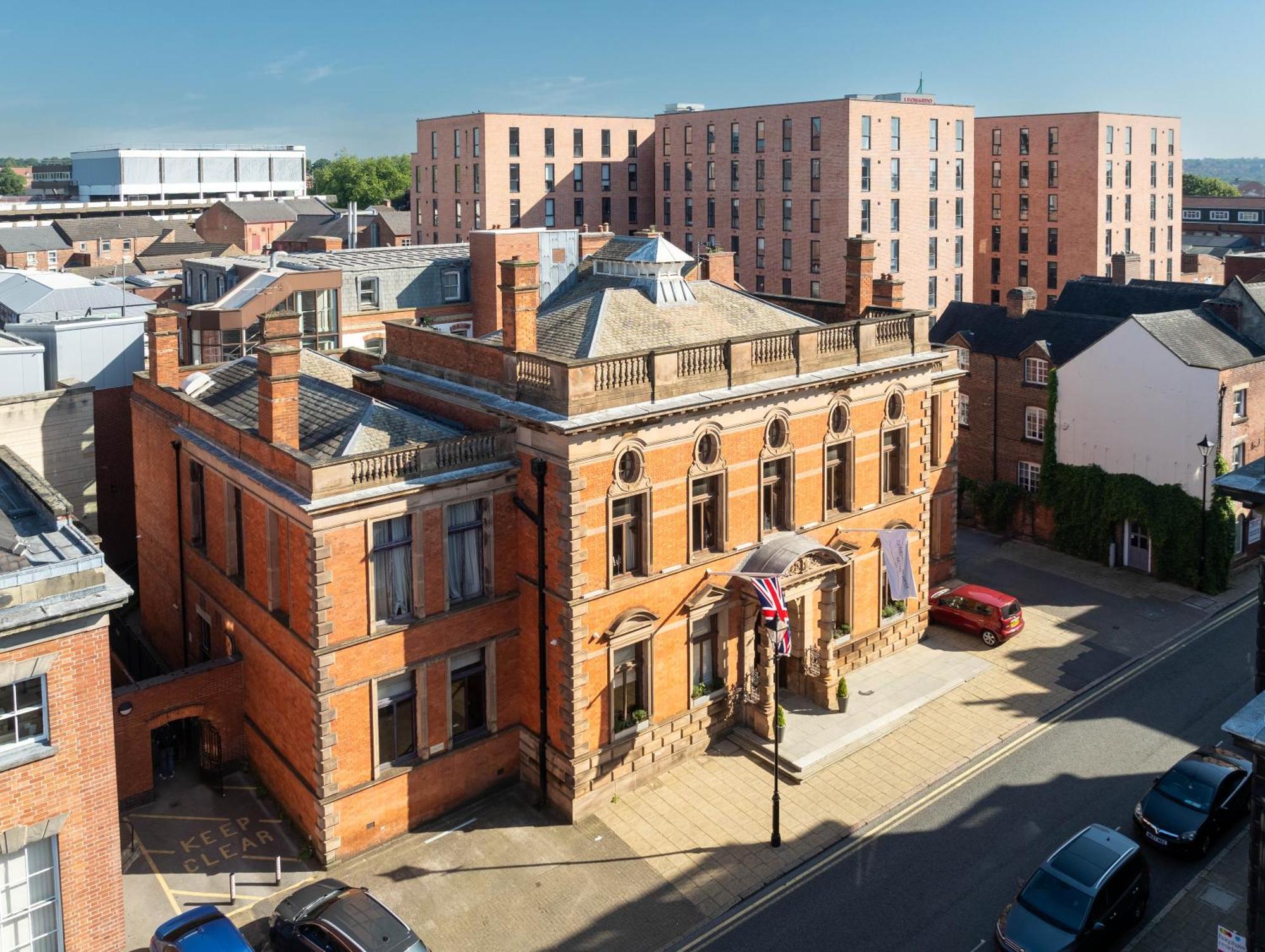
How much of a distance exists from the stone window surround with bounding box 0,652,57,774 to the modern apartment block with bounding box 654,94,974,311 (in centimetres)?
5921

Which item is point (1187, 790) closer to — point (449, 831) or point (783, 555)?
point (783, 555)

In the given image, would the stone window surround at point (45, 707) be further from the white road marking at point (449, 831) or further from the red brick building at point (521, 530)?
the white road marking at point (449, 831)

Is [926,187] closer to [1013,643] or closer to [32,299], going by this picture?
[1013,643]

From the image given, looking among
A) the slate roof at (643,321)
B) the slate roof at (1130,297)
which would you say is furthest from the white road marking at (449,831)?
the slate roof at (1130,297)

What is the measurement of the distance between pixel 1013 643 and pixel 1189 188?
5582 inches

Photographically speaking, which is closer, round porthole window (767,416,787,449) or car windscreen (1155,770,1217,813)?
car windscreen (1155,770,1217,813)

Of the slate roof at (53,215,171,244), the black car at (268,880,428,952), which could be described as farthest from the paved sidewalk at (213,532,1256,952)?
the slate roof at (53,215,171,244)

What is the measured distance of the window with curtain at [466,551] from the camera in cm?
2727

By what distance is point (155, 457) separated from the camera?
112 feet

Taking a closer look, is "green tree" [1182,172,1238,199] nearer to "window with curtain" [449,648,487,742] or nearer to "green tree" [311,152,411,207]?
"green tree" [311,152,411,207]

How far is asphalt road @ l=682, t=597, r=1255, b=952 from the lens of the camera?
76.8 ft

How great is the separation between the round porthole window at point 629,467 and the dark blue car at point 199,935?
42.4 ft

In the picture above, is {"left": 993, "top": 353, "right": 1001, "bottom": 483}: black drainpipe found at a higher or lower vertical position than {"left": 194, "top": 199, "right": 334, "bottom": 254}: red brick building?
lower

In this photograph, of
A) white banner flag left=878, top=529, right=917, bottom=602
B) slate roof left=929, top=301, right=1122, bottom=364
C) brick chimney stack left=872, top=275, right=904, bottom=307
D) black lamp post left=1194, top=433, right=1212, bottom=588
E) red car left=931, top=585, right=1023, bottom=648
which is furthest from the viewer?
slate roof left=929, top=301, right=1122, bottom=364
